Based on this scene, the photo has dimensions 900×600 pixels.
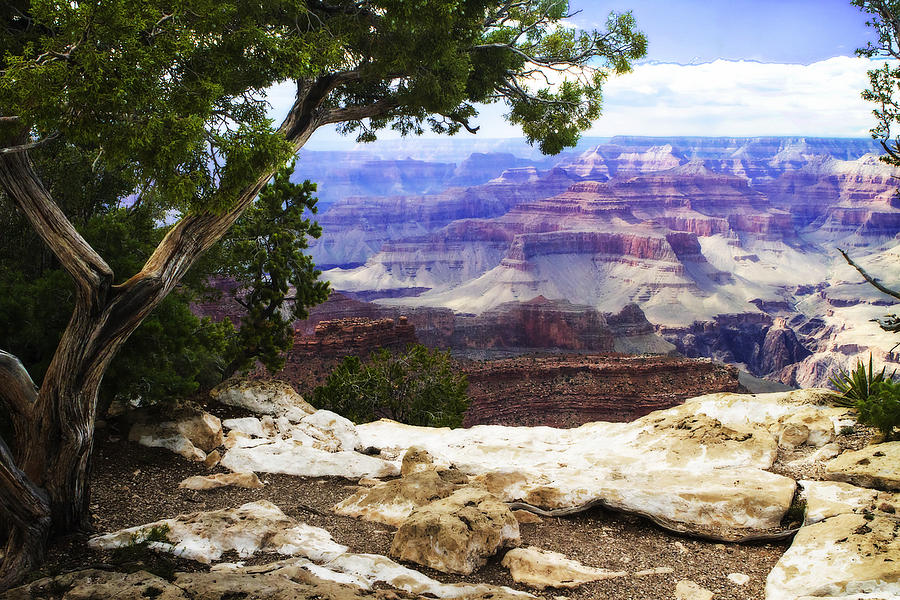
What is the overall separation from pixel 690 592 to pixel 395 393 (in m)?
16.6

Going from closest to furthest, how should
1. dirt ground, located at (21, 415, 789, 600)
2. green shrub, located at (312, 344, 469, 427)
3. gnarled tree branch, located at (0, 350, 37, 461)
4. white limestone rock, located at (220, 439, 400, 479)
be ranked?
dirt ground, located at (21, 415, 789, 600) → gnarled tree branch, located at (0, 350, 37, 461) → white limestone rock, located at (220, 439, 400, 479) → green shrub, located at (312, 344, 469, 427)

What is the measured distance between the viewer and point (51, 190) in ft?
40.7

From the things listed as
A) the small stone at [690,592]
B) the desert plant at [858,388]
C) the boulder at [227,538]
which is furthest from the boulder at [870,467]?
the boulder at [227,538]

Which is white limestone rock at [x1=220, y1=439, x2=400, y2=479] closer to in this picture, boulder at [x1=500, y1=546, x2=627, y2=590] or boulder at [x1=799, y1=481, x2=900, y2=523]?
boulder at [x1=500, y1=546, x2=627, y2=590]

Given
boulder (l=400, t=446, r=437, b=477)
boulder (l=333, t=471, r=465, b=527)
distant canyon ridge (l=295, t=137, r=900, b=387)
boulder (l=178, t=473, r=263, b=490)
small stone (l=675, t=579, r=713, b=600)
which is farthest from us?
distant canyon ridge (l=295, t=137, r=900, b=387)

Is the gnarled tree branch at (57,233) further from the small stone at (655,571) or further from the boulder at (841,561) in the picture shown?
the boulder at (841,561)

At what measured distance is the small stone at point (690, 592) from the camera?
22.5 ft

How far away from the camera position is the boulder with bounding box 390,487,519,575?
7.29m

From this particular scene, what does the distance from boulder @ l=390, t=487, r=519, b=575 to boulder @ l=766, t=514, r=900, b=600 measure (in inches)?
112

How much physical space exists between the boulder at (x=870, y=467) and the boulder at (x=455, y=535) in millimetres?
5099

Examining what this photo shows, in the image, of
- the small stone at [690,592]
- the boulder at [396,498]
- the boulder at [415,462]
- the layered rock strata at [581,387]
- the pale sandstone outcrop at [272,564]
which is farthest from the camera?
the layered rock strata at [581,387]

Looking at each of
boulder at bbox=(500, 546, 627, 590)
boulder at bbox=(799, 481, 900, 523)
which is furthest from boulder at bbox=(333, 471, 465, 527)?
boulder at bbox=(799, 481, 900, 523)

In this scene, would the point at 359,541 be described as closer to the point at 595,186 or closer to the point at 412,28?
the point at 412,28

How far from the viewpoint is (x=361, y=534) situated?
328 inches
